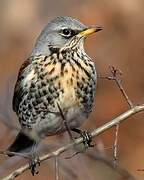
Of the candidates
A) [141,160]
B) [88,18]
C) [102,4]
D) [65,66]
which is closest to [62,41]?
[65,66]

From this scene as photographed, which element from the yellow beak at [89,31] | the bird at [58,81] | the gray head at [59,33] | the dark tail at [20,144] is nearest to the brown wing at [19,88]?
the bird at [58,81]

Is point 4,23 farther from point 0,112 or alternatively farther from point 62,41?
point 0,112

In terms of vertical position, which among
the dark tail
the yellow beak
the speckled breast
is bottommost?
the dark tail

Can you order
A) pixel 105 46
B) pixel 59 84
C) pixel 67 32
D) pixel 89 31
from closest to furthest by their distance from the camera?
pixel 89 31
pixel 59 84
pixel 67 32
pixel 105 46

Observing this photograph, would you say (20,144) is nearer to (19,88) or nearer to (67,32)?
(19,88)

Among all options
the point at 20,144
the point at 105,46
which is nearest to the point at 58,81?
the point at 20,144

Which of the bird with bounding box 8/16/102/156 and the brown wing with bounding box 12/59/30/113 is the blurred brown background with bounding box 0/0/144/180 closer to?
the brown wing with bounding box 12/59/30/113

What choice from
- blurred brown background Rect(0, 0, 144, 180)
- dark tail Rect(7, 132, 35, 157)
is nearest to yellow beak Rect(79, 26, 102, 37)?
dark tail Rect(7, 132, 35, 157)
